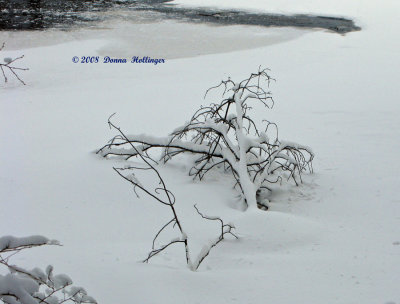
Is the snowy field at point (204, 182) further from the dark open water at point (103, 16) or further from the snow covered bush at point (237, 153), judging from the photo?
the dark open water at point (103, 16)

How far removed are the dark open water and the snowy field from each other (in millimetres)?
2190

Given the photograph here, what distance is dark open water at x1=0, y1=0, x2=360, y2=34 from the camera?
12203mm

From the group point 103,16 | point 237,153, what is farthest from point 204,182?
point 103,16

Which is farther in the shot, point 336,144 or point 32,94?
point 32,94

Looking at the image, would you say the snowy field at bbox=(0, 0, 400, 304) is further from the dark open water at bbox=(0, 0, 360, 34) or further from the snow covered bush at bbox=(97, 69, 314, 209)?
the dark open water at bbox=(0, 0, 360, 34)

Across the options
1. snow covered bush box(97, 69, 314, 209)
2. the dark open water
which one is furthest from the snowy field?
the dark open water

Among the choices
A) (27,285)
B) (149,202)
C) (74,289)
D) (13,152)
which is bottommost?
(13,152)

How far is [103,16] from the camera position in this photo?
1320 cm

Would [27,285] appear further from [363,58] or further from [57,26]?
[57,26]

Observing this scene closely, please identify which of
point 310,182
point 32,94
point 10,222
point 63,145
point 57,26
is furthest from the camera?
point 57,26

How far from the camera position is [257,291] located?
238 centimetres

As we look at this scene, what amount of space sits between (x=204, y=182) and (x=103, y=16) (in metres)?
10.0

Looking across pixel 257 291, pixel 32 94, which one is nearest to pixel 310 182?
pixel 257 291

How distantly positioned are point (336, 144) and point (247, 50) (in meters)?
5.10
